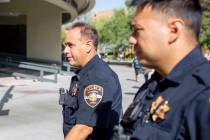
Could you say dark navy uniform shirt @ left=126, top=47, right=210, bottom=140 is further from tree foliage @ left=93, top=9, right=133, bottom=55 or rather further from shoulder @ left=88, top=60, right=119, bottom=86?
tree foliage @ left=93, top=9, right=133, bottom=55

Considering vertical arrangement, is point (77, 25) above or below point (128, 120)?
above

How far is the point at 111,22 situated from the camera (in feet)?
207

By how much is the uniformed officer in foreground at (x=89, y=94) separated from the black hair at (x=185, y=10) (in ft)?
4.35

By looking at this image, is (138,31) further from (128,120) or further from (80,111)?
(80,111)

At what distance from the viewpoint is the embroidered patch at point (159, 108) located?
1858 millimetres

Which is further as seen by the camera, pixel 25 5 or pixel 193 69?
pixel 25 5

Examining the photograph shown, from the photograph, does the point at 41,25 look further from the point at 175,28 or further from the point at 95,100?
the point at 175,28

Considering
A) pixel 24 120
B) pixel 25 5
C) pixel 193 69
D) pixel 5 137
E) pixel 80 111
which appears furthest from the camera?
pixel 25 5

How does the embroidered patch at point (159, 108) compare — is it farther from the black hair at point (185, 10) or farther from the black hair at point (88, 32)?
the black hair at point (88, 32)

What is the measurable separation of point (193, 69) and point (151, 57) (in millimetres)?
184

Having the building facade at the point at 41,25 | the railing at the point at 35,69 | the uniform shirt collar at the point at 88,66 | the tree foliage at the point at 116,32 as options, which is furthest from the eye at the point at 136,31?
the tree foliage at the point at 116,32

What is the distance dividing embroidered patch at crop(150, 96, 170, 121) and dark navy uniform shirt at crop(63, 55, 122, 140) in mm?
1285

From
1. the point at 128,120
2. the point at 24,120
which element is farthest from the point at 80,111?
the point at 24,120

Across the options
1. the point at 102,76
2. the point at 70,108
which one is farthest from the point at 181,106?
the point at 70,108
